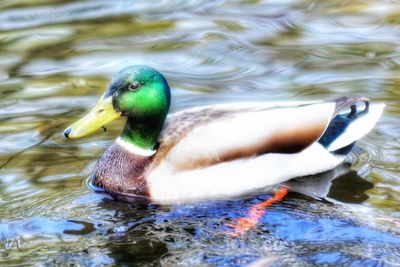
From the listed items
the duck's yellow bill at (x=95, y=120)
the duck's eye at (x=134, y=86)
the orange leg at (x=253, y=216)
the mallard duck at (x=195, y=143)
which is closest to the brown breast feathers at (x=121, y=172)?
the mallard duck at (x=195, y=143)

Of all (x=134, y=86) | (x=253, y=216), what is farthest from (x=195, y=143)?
(x=253, y=216)

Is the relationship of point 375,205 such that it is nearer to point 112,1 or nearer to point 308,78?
point 308,78

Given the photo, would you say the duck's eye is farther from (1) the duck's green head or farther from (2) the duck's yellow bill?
(2) the duck's yellow bill

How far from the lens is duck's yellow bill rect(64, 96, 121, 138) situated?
688cm

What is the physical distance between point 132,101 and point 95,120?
0.93ft

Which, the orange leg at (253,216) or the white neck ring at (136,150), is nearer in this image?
the orange leg at (253,216)

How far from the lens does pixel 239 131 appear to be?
6965mm

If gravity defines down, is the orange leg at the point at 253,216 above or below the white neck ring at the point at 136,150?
below

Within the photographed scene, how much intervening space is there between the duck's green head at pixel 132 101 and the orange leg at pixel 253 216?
0.94m

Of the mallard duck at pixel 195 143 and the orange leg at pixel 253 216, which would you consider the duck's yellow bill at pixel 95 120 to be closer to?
the mallard duck at pixel 195 143

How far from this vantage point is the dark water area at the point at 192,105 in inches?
238

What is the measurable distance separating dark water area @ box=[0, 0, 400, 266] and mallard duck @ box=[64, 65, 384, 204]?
0.13 m

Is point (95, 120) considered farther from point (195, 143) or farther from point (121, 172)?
point (195, 143)

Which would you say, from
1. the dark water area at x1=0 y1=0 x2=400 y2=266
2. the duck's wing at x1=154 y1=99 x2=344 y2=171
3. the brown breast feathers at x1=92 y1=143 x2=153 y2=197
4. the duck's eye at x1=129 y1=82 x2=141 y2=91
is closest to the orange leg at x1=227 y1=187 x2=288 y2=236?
the dark water area at x1=0 y1=0 x2=400 y2=266
